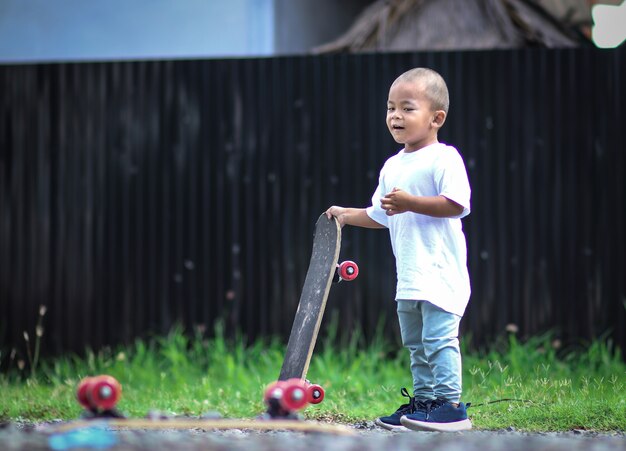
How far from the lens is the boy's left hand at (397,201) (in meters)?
3.30

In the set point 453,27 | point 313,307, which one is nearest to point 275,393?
point 313,307

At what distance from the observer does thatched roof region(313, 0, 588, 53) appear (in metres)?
6.88

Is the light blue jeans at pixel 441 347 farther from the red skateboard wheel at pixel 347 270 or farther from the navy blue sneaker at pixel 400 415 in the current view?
the red skateboard wheel at pixel 347 270

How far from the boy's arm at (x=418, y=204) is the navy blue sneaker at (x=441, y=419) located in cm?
70

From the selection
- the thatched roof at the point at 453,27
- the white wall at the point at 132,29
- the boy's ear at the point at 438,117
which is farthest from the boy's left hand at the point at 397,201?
the white wall at the point at 132,29

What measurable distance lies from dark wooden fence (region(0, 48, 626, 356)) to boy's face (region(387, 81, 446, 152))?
1.96 metres

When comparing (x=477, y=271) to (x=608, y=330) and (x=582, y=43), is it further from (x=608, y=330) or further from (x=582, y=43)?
(x=582, y=43)

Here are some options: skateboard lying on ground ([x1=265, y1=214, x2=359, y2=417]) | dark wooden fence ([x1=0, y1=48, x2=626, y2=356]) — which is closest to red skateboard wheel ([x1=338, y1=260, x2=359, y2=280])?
skateboard lying on ground ([x1=265, y1=214, x2=359, y2=417])

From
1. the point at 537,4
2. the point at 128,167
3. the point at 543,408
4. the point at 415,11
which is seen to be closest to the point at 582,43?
the point at 537,4

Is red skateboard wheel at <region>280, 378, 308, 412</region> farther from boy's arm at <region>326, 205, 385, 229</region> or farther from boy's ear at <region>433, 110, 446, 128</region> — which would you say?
boy's ear at <region>433, 110, 446, 128</region>

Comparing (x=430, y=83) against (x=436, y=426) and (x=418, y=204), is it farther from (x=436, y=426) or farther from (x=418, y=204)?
(x=436, y=426)

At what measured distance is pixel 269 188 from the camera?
5602mm

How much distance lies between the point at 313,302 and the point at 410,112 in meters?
0.80

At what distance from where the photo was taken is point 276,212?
5594 millimetres
